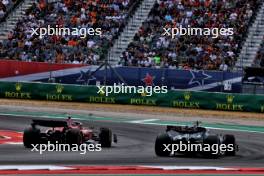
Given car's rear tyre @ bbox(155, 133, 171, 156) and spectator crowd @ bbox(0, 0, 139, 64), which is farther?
spectator crowd @ bbox(0, 0, 139, 64)

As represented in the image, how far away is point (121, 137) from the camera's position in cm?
2847

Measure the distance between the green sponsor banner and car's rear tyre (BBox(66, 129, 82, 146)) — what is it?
1784 cm

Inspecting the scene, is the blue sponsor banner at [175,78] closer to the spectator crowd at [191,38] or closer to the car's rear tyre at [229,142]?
the spectator crowd at [191,38]

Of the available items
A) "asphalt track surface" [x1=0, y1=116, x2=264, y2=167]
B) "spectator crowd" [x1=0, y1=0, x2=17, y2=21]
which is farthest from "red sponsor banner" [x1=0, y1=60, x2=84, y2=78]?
"asphalt track surface" [x1=0, y1=116, x2=264, y2=167]

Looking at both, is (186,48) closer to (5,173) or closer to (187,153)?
(187,153)

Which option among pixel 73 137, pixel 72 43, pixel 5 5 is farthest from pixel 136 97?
pixel 73 137

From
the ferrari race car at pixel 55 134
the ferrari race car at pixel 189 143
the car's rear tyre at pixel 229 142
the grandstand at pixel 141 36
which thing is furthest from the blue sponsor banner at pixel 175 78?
the ferrari race car at pixel 189 143

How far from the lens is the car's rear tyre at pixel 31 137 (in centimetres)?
2261

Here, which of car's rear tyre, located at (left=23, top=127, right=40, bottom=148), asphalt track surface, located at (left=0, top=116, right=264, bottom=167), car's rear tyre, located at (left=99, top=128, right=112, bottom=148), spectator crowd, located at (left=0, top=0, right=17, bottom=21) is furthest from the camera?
spectator crowd, located at (left=0, top=0, right=17, bottom=21)

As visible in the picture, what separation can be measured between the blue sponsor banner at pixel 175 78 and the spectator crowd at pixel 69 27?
2841 millimetres

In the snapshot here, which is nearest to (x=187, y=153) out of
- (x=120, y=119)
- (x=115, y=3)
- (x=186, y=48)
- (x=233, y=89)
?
(x=120, y=119)

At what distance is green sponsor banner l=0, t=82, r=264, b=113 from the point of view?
3922 cm

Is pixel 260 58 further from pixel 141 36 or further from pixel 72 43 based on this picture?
pixel 72 43

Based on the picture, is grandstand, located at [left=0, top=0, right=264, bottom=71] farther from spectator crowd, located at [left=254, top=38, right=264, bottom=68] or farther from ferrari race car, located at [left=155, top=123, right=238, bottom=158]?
ferrari race car, located at [left=155, top=123, right=238, bottom=158]
